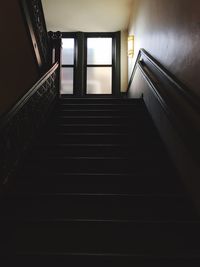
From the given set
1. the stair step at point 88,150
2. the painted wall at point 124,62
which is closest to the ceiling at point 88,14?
the painted wall at point 124,62

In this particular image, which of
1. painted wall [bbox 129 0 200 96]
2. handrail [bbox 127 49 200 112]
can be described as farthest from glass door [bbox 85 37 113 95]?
handrail [bbox 127 49 200 112]

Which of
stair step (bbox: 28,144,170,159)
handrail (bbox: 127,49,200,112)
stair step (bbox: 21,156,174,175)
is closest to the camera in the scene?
handrail (bbox: 127,49,200,112)

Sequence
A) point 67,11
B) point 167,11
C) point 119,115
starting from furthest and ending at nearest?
point 67,11 → point 119,115 → point 167,11

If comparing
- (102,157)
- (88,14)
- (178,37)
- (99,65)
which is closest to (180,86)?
(178,37)

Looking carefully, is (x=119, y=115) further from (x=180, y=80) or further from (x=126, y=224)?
(x=126, y=224)

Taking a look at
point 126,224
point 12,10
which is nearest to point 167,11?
point 12,10

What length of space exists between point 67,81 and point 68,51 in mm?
879

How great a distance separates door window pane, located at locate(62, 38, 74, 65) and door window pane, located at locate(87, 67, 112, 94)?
581 millimetres

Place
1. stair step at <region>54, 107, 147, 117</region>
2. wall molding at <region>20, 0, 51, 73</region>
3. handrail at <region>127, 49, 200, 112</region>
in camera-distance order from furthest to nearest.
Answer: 1. stair step at <region>54, 107, 147, 117</region>
2. wall molding at <region>20, 0, 51, 73</region>
3. handrail at <region>127, 49, 200, 112</region>

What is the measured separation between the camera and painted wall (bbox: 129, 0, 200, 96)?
250cm

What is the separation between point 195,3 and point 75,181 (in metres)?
1.86

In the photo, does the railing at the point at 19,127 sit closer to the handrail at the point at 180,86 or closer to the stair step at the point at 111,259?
the stair step at the point at 111,259

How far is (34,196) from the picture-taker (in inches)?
103

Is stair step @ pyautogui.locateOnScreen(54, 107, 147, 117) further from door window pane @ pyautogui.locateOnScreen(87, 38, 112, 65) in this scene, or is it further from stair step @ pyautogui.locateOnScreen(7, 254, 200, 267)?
door window pane @ pyautogui.locateOnScreen(87, 38, 112, 65)
